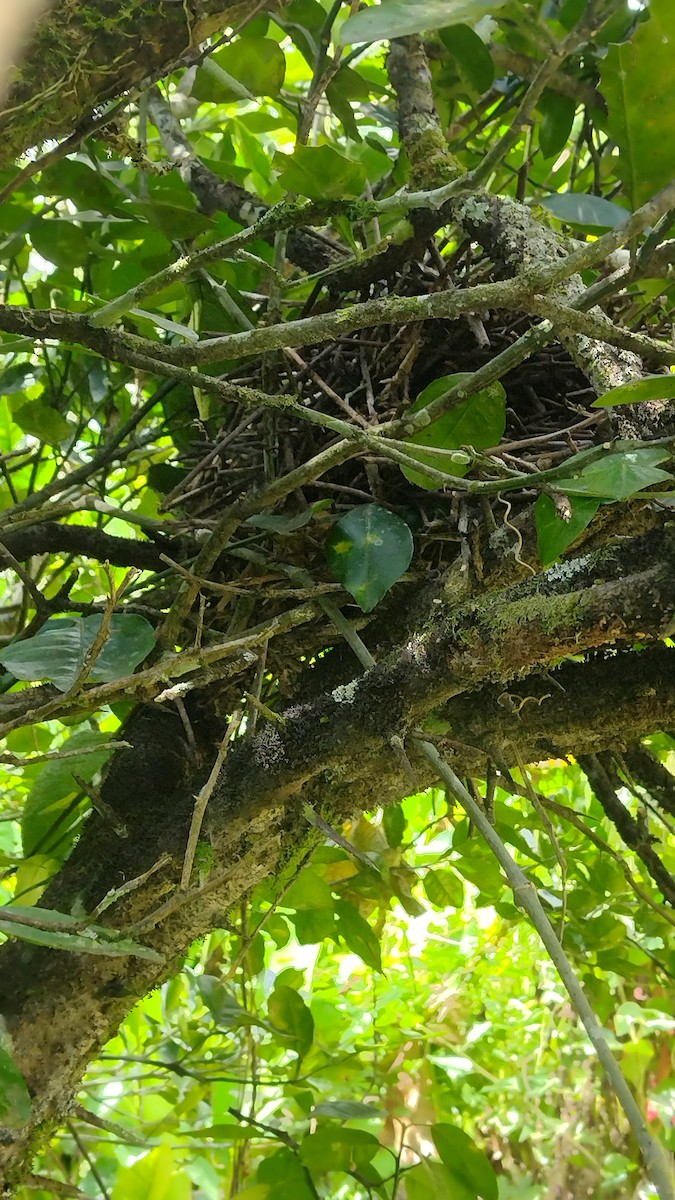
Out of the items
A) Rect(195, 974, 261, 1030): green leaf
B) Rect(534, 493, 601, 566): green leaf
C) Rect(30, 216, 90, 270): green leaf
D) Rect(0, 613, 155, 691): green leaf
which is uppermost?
Rect(30, 216, 90, 270): green leaf

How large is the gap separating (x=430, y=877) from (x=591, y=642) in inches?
20.3

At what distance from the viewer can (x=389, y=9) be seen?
13.5 inches

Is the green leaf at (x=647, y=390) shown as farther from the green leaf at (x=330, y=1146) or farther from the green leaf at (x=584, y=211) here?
the green leaf at (x=330, y=1146)

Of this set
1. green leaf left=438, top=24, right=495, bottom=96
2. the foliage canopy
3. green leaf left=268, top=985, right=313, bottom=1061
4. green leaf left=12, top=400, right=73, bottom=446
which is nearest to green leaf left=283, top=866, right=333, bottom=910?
the foliage canopy

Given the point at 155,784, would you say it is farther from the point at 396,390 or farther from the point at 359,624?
the point at 396,390

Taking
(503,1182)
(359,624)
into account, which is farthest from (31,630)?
(503,1182)

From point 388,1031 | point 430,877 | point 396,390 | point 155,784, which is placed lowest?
point 388,1031

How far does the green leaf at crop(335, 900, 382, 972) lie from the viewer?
68 cm

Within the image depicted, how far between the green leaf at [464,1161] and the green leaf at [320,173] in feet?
2.02

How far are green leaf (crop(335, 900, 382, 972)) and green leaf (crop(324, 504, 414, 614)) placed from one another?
36 cm

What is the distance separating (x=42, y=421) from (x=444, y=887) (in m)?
0.55

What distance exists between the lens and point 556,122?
0.72 m

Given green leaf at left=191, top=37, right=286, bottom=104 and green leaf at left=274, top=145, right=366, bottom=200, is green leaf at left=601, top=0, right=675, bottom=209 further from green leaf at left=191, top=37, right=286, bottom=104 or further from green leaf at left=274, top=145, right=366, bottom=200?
green leaf at left=191, top=37, right=286, bottom=104

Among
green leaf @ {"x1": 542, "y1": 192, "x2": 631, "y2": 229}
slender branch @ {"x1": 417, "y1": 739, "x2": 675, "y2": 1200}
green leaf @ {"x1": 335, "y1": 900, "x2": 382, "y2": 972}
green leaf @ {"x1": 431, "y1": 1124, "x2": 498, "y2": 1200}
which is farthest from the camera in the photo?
green leaf @ {"x1": 335, "y1": 900, "x2": 382, "y2": 972}
